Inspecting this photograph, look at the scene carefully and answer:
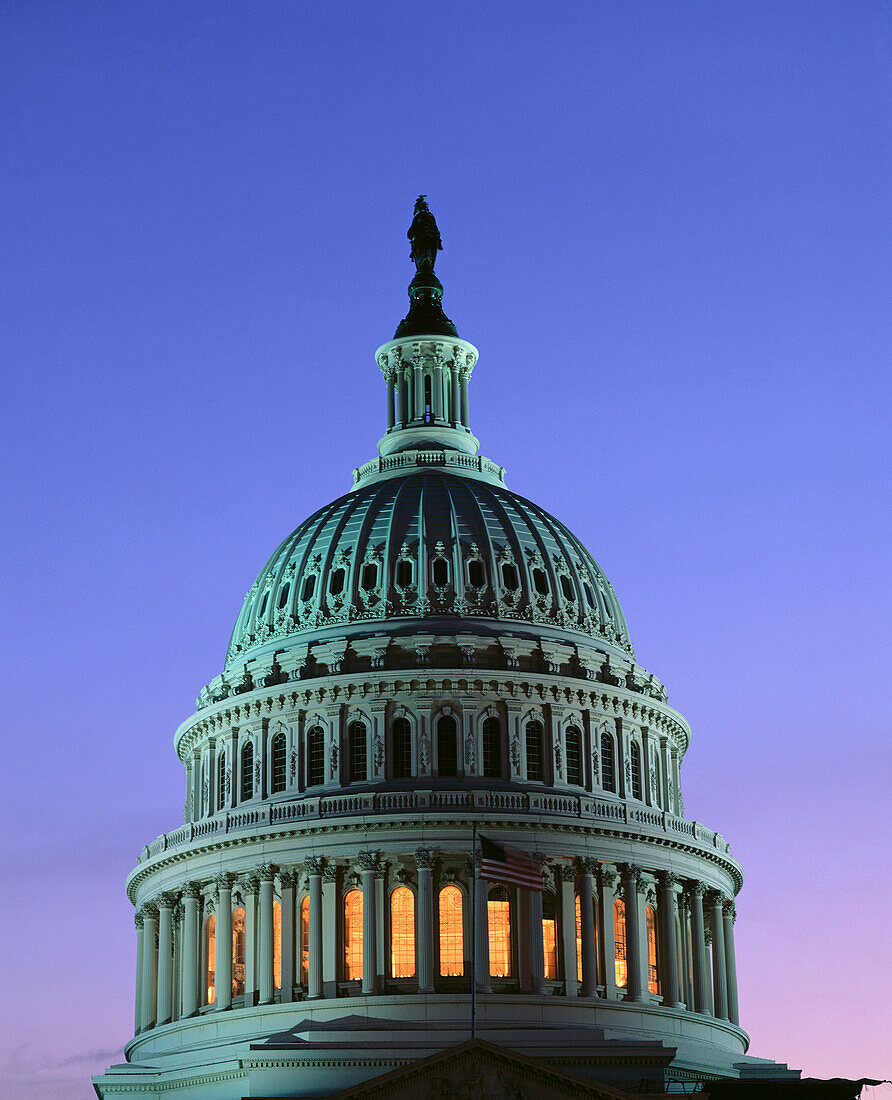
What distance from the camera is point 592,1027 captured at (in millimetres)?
87000

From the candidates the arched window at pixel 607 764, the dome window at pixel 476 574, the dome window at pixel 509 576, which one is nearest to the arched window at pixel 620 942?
the arched window at pixel 607 764

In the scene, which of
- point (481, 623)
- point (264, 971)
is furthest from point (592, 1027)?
point (481, 623)

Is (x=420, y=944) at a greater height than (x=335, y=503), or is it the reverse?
(x=335, y=503)

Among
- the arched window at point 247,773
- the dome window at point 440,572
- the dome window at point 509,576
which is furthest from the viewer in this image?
the dome window at point 509,576

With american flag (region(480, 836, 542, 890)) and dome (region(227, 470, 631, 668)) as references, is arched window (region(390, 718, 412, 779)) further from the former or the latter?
american flag (region(480, 836, 542, 890))

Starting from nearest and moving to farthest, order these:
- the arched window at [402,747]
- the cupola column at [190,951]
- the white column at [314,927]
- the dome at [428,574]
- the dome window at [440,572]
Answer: the white column at [314,927] < the cupola column at [190,951] < the arched window at [402,747] < the dome at [428,574] < the dome window at [440,572]

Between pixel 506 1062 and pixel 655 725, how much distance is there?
31.4 meters

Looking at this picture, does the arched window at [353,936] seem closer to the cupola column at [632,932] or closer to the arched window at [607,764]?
the cupola column at [632,932]

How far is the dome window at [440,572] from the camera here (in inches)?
3905

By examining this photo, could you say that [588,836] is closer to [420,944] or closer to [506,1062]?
[420,944]

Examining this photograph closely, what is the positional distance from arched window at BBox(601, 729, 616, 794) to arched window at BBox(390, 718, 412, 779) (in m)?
9.59

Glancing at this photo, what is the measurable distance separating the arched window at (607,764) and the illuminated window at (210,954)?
19708mm

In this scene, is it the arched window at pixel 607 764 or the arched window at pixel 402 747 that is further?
the arched window at pixel 607 764

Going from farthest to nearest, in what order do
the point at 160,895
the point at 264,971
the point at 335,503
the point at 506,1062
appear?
the point at 335,503 → the point at 160,895 → the point at 264,971 → the point at 506,1062
